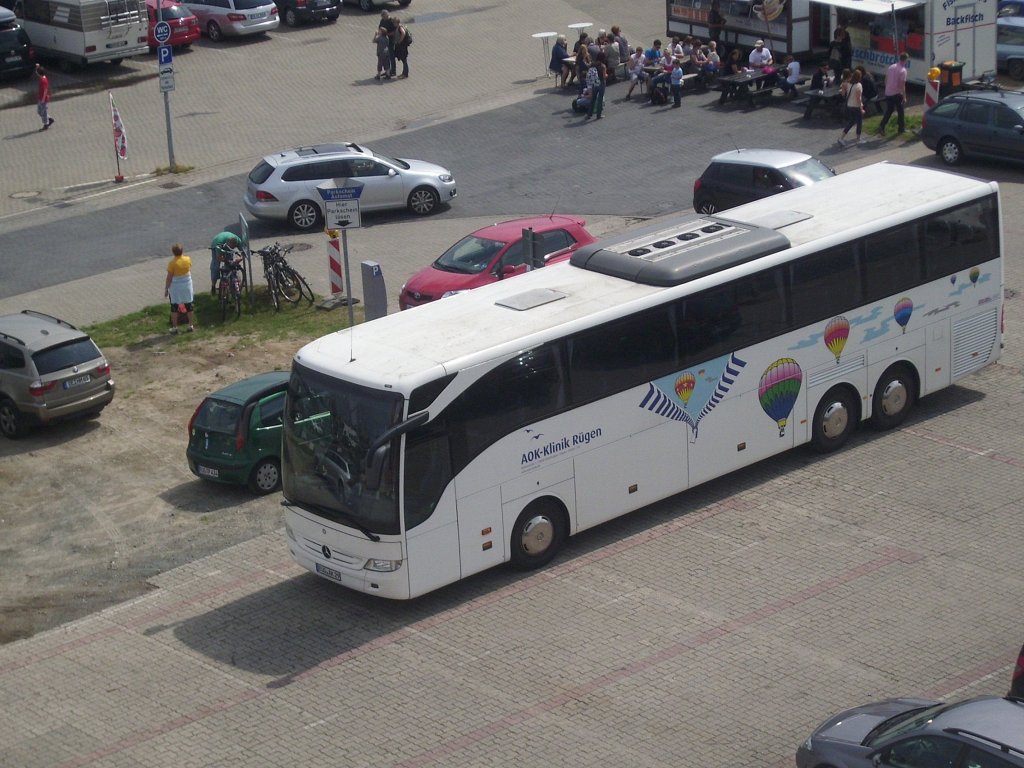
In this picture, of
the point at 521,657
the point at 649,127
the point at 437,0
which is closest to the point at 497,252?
the point at 521,657

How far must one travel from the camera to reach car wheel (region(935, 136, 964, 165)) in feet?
95.2

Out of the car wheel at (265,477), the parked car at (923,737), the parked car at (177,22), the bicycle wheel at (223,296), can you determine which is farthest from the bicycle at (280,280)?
the parked car at (177,22)

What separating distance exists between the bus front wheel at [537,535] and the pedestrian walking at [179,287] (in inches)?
448

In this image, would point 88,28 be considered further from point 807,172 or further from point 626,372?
point 626,372

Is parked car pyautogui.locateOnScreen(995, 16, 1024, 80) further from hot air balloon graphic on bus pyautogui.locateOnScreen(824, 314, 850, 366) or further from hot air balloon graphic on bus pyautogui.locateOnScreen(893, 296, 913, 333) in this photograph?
hot air balloon graphic on bus pyautogui.locateOnScreen(824, 314, 850, 366)

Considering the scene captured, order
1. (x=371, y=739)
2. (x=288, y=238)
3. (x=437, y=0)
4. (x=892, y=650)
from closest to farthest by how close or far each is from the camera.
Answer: (x=371, y=739) → (x=892, y=650) → (x=288, y=238) → (x=437, y=0)

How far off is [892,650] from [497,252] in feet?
37.5

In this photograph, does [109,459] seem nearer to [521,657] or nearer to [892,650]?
[521,657]

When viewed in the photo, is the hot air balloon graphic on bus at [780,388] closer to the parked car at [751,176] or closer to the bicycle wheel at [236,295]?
the parked car at [751,176]

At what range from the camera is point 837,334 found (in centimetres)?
1678

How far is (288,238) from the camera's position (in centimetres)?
2977

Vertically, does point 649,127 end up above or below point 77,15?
below

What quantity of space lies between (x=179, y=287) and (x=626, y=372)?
11.6m

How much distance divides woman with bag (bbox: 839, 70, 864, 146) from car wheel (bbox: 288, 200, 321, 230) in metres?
11.6
